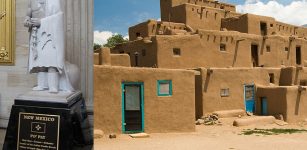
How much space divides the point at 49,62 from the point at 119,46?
58.0 ft

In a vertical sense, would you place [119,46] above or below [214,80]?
above

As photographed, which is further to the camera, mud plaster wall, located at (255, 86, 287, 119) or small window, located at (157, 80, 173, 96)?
mud plaster wall, located at (255, 86, 287, 119)

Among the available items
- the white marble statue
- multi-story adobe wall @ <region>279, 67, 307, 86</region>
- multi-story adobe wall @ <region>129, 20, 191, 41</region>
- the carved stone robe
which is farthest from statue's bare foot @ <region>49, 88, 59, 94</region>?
multi-story adobe wall @ <region>279, 67, 307, 86</region>

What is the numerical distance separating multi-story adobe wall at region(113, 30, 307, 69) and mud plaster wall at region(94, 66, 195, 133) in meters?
6.70

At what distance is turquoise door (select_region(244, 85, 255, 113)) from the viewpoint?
19569mm

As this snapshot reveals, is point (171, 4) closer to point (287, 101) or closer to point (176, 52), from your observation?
point (176, 52)

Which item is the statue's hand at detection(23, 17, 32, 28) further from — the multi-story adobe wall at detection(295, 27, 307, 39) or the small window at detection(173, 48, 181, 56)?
the multi-story adobe wall at detection(295, 27, 307, 39)

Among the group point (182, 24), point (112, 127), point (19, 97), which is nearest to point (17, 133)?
point (19, 97)

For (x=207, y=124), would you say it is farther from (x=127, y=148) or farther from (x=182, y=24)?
(x=182, y=24)

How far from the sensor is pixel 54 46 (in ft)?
17.6

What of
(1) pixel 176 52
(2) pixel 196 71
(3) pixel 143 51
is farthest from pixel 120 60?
(1) pixel 176 52

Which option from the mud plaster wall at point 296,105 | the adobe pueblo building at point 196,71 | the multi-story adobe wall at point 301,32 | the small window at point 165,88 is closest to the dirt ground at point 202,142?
the adobe pueblo building at point 196,71

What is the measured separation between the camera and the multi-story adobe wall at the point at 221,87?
17906 mm

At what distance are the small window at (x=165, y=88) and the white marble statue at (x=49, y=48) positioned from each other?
7148mm
